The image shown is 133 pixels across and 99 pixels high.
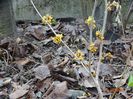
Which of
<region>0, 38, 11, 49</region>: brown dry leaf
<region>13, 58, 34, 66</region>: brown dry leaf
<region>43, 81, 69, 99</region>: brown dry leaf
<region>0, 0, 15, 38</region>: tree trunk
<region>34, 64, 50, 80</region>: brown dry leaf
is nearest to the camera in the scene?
<region>43, 81, 69, 99</region>: brown dry leaf

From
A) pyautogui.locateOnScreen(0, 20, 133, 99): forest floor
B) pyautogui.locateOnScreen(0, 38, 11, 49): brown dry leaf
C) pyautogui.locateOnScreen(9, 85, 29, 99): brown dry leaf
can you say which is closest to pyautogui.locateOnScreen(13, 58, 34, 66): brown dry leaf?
pyautogui.locateOnScreen(0, 20, 133, 99): forest floor

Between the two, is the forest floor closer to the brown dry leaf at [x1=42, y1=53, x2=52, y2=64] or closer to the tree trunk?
the brown dry leaf at [x1=42, y1=53, x2=52, y2=64]

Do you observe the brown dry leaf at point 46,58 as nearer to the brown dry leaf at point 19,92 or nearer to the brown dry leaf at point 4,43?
the brown dry leaf at point 4,43

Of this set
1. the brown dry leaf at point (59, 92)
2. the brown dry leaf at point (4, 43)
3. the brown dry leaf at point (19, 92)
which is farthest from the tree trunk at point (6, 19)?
the brown dry leaf at point (59, 92)

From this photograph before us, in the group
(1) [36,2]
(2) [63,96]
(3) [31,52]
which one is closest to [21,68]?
(3) [31,52]

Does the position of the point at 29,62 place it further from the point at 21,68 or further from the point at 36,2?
the point at 36,2

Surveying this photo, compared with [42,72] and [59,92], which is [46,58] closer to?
[42,72]

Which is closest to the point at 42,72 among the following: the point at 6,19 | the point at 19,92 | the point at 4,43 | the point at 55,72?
the point at 55,72
